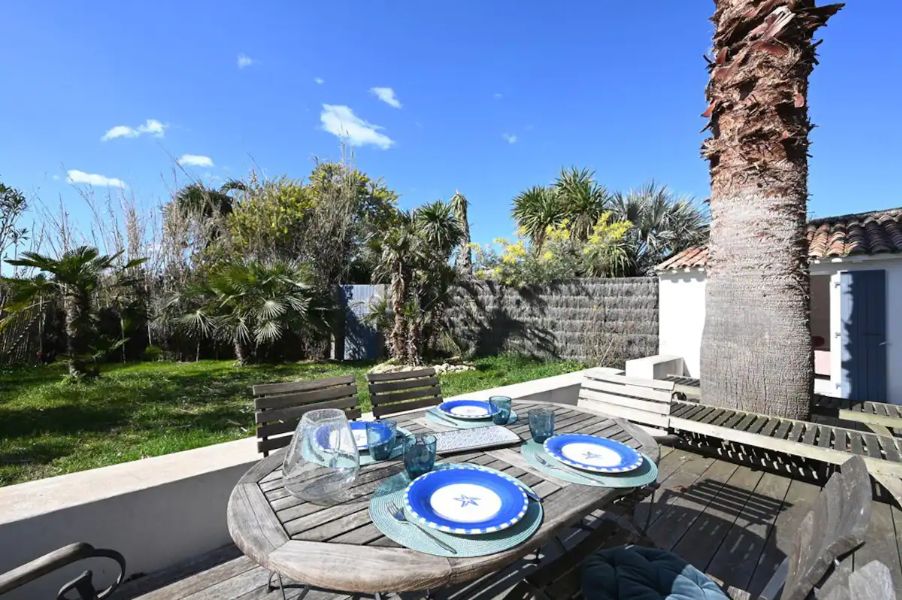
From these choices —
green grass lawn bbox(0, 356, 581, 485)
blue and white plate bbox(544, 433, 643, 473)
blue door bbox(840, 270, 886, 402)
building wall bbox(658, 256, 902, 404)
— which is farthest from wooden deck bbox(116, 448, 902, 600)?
blue door bbox(840, 270, 886, 402)

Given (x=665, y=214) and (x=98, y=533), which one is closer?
(x=98, y=533)

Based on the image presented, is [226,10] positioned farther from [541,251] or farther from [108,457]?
[541,251]

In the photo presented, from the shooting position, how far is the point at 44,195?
1067 cm

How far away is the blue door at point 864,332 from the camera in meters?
5.46

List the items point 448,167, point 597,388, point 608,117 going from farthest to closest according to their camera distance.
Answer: point 448,167 < point 608,117 < point 597,388

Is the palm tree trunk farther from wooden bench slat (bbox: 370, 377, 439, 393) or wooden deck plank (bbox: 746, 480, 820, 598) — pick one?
wooden bench slat (bbox: 370, 377, 439, 393)

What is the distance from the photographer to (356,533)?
1.17 metres

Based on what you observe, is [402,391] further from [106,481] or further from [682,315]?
[682,315]

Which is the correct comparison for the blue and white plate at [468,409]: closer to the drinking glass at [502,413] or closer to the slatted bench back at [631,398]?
the drinking glass at [502,413]

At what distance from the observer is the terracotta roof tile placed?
5.52 m

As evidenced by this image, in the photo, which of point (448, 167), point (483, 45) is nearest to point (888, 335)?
point (483, 45)

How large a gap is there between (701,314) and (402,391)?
19.4 ft

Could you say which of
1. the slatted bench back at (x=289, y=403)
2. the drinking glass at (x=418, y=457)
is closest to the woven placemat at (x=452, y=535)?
the drinking glass at (x=418, y=457)

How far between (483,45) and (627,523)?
33.5 ft
